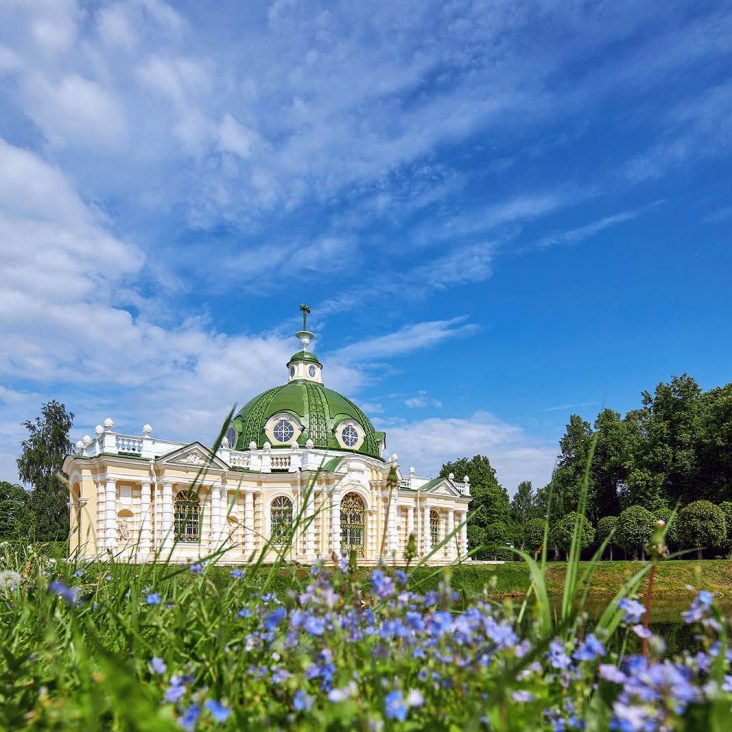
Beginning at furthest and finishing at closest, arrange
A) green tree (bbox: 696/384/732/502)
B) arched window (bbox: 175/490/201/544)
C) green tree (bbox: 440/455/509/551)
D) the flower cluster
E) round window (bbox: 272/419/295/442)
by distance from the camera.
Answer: green tree (bbox: 440/455/509/551)
green tree (bbox: 696/384/732/502)
round window (bbox: 272/419/295/442)
arched window (bbox: 175/490/201/544)
the flower cluster

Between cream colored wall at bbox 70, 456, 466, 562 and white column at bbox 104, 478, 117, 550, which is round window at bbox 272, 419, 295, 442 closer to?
cream colored wall at bbox 70, 456, 466, 562

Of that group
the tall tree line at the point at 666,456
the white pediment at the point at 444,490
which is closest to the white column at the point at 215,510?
the white pediment at the point at 444,490

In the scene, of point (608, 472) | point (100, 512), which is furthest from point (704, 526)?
point (100, 512)

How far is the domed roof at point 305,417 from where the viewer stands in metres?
28.7

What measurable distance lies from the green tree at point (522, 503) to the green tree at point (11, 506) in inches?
1578

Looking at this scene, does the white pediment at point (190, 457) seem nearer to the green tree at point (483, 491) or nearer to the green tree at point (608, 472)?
the green tree at point (483, 491)

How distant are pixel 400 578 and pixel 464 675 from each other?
2.13ft

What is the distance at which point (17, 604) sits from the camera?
393 centimetres

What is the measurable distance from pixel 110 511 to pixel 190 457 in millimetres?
3442

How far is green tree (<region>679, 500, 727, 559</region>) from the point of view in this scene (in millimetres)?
27547

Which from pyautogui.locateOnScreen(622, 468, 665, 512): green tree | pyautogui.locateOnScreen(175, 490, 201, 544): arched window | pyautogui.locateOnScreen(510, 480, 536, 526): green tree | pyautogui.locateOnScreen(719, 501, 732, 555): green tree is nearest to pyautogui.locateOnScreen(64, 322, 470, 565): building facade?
pyautogui.locateOnScreen(175, 490, 201, 544): arched window

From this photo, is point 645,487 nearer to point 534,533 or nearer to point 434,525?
point 534,533

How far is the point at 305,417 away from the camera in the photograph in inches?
1137

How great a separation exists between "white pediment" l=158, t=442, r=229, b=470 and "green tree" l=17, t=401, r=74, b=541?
13.6 meters
